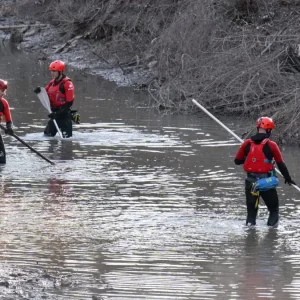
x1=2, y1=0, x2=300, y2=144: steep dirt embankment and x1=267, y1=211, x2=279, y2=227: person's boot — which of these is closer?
x1=267, y1=211, x2=279, y2=227: person's boot

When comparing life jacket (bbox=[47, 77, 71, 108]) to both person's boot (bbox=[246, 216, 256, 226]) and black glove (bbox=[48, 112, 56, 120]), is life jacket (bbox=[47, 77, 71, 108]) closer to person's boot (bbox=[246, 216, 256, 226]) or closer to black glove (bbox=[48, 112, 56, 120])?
black glove (bbox=[48, 112, 56, 120])

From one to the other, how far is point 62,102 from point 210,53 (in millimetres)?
5710

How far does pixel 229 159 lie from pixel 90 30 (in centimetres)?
1959

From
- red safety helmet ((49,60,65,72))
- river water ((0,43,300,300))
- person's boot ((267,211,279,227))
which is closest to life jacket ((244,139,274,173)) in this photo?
person's boot ((267,211,279,227))

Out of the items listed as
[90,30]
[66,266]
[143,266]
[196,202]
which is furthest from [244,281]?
[90,30]

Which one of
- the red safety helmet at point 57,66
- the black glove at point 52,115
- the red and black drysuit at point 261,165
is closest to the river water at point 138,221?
the red and black drysuit at point 261,165

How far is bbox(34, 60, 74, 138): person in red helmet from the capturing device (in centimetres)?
1816

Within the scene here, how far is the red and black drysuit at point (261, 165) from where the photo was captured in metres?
11.3

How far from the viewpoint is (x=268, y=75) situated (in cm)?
2012

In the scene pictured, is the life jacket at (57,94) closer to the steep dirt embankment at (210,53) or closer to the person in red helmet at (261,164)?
the steep dirt embankment at (210,53)

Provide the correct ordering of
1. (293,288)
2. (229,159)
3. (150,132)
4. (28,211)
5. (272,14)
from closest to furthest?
(293,288)
(28,211)
(229,159)
(150,132)
(272,14)

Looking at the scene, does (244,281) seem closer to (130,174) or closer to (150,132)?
(130,174)

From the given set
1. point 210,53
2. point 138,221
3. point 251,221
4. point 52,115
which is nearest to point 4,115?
point 52,115

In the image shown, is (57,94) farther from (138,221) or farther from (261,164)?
(261,164)
